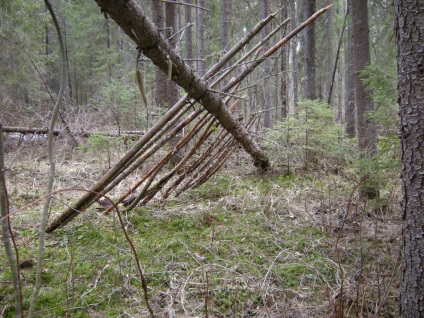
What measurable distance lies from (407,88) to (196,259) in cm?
205

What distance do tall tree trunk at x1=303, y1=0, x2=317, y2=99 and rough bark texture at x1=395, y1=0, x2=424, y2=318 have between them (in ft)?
18.8

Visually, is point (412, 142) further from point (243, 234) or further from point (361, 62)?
point (361, 62)

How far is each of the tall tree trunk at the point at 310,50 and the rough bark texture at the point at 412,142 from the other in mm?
5734

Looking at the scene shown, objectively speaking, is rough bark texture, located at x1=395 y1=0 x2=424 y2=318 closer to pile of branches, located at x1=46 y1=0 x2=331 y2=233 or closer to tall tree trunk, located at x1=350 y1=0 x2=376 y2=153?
pile of branches, located at x1=46 y1=0 x2=331 y2=233

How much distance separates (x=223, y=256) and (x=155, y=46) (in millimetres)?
1883

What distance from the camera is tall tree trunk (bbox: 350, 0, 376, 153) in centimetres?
433

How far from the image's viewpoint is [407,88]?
69.8 inches

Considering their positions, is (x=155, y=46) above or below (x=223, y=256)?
above

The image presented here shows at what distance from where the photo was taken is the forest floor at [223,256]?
6.59ft

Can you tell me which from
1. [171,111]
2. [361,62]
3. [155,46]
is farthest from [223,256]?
[361,62]

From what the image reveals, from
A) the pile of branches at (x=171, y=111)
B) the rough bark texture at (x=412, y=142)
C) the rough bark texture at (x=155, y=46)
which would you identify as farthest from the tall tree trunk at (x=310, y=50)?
the rough bark texture at (x=412, y=142)

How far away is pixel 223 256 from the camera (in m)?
2.67

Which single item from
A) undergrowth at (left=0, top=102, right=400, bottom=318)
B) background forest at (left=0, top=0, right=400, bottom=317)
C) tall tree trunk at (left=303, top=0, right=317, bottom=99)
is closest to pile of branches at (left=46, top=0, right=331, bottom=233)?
background forest at (left=0, top=0, right=400, bottom=317)

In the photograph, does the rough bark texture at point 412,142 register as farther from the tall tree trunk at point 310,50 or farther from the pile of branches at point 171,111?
the tall tree trunk at point 310,50
